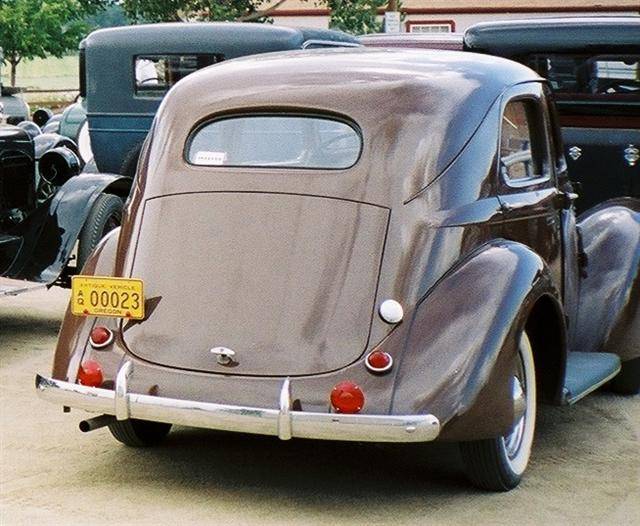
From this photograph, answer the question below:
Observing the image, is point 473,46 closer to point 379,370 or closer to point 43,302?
point 43,302

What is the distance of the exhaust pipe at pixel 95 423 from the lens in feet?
18.0

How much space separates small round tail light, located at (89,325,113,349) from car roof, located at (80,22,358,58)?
19.1 ft

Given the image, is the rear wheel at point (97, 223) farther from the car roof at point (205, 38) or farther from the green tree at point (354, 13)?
the green tree at point (354, 13)

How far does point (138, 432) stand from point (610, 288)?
2408 millimetres

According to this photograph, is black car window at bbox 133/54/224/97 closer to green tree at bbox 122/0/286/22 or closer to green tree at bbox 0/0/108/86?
green tree at bbox 122/0/286/22

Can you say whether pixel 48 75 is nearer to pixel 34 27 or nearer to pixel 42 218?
pixel 34 27

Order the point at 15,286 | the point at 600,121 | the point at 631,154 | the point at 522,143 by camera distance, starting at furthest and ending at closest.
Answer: the point at 600,121 < the point at 631,154 < the point at 15,286 < the point at 522,143

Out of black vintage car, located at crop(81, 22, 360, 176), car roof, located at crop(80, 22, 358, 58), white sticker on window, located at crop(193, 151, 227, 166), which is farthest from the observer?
black vintage car, located at crop(81, 22, 360, 176)

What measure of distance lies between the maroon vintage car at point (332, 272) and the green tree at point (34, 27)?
3902cm

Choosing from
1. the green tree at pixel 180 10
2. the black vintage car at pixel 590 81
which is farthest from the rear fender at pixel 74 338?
the green tree at pixel 180 10

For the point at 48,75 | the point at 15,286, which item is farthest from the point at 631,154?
Result: the point at 48,75

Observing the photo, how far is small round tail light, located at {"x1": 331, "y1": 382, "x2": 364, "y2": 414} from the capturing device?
4.98m

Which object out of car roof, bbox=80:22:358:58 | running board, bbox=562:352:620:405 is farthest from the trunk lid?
car roof, bbox=80:22:358:58

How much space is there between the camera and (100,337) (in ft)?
17.9
